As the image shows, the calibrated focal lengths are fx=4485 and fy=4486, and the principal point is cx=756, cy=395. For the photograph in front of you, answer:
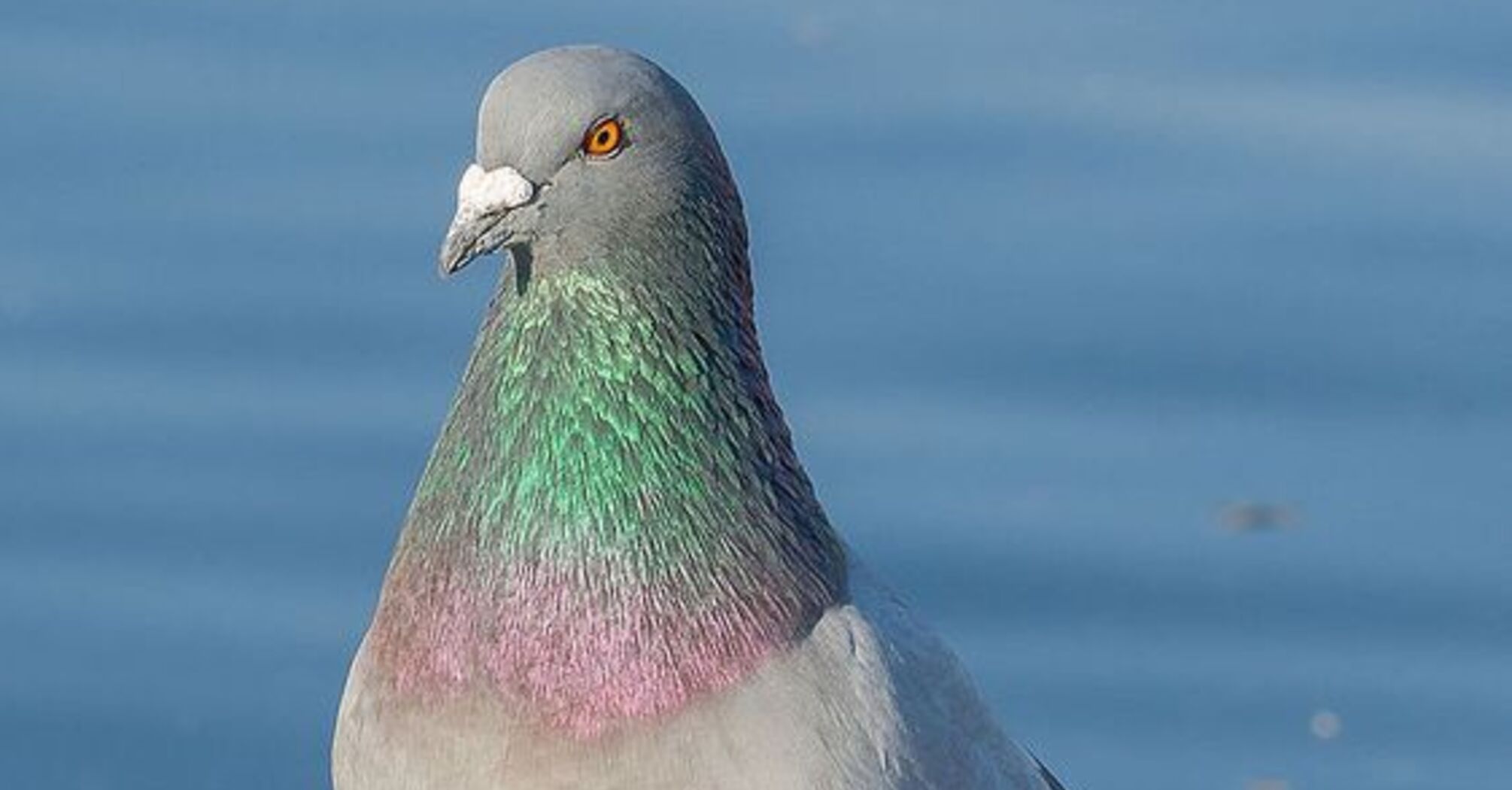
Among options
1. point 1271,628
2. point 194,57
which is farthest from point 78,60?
point 1271,628

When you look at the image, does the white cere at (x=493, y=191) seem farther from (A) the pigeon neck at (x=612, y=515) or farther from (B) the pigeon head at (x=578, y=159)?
(A) the pigeon neck at (x=612, y=515)

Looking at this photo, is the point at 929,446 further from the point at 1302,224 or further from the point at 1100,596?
the point at 1302,224

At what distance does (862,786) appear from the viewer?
6.85 metres

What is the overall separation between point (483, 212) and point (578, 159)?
0.60 ft

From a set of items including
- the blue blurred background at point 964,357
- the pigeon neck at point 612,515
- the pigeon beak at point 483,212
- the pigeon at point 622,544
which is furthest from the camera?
the blue blurred background at point 964,357

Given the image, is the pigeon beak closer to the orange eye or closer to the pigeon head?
the pigeon head

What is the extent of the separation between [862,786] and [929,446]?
128 inches

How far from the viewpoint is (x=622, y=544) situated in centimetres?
698

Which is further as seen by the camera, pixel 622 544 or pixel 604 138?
pixel 622 544

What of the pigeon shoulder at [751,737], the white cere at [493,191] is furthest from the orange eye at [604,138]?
the pigeon shoulder at [751,737]

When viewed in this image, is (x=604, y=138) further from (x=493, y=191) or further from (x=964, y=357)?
(x=964, y=357)

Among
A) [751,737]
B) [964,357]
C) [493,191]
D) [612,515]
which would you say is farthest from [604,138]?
[964,357]

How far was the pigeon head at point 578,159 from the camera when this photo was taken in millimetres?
6703

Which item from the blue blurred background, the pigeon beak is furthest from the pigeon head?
the blue blurred background
